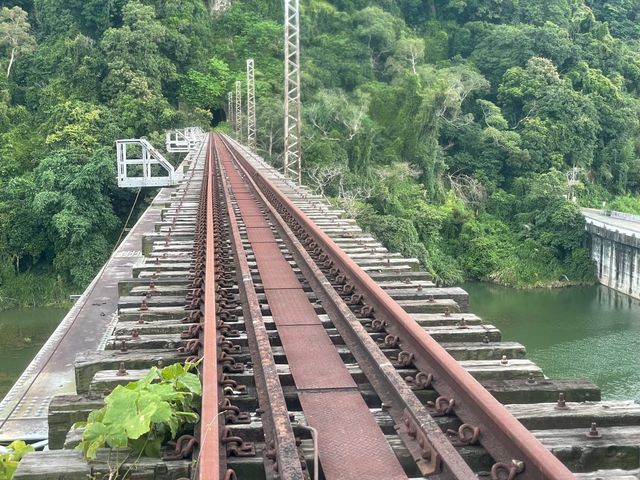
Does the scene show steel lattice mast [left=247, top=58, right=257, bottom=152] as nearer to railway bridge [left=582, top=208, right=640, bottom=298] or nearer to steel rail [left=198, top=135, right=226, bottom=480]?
railway bridge [left=582, top=208, right=640, bottom=298]

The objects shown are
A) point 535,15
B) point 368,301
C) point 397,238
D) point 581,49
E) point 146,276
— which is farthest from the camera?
point 535,15

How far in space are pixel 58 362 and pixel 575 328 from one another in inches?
1012

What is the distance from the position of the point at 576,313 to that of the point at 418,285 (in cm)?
2867

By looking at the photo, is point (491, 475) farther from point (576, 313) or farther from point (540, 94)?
point (540, 94)

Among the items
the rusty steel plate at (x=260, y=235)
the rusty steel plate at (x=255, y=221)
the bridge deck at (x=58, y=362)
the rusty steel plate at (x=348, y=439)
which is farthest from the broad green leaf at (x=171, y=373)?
the rusty steel plate at (x=255, y=221)

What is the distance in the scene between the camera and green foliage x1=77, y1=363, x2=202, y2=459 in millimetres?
2768

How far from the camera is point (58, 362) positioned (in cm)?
568

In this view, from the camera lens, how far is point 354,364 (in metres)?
4.00

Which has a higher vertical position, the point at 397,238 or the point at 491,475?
the point at 491,475

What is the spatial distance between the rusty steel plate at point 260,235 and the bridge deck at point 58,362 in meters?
1.58

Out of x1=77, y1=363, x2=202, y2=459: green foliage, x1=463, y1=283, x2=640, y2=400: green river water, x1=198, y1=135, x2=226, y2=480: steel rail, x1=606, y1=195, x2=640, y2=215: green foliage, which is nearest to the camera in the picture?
x1=198, y1=135, x2=226, y2=480: steel rail

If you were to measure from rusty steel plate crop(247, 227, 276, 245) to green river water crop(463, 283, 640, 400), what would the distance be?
46.1 feet

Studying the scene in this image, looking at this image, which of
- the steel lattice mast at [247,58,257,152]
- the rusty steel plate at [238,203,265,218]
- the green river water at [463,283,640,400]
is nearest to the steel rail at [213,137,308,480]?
the rusty steel plate at [238,203,265,218]

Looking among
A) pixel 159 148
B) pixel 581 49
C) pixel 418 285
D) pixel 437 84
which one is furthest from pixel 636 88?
pixel 418 285
